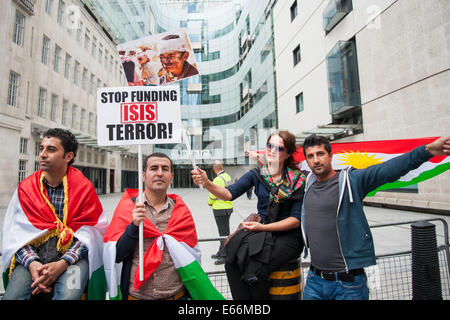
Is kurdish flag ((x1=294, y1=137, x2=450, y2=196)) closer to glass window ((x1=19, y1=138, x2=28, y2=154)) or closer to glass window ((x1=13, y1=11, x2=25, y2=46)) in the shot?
glass window ((x1=19, y1=138, x2=28, y2=154))

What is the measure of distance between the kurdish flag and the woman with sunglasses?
3.51 feet

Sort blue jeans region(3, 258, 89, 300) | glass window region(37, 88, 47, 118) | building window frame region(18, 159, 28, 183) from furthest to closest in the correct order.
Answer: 1. glass window region(37, 88, 47, 118)
2. building window frame region(18, 159, 28, 183)
3. blue jeans region(3, 258, 89, 300)

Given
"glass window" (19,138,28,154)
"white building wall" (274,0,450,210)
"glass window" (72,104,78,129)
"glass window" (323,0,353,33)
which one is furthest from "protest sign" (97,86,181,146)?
"glass window" (72,104,78,129)

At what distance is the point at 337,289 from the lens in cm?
194

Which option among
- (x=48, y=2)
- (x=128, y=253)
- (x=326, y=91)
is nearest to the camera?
(x=128, y=253)

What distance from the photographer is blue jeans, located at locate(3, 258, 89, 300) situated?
184cm

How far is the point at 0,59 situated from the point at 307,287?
19799 millimetres

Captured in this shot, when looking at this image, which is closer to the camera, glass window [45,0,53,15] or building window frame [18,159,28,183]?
building window frame [18,159,28,183]

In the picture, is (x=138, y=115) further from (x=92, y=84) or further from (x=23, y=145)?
(x=92, y=84)

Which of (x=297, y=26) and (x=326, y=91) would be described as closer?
(x=326, y=91)

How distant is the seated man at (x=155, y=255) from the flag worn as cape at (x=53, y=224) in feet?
0.60
